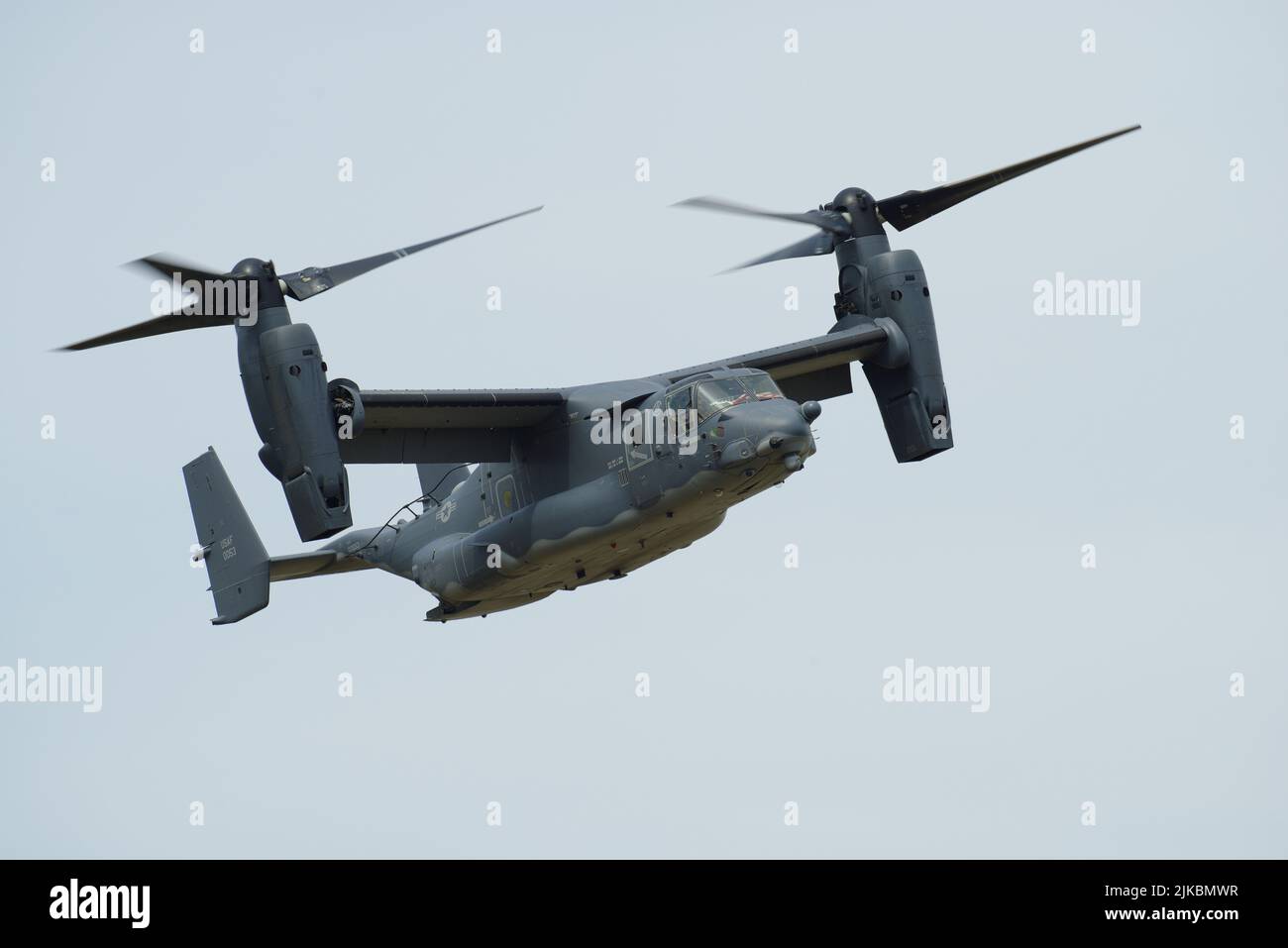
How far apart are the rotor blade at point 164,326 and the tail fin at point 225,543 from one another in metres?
3.57

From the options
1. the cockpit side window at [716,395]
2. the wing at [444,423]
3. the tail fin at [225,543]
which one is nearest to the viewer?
the cockpit side window at [716,395]

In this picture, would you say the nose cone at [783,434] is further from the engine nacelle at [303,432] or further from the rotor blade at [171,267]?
the rotor blade at [171,267]

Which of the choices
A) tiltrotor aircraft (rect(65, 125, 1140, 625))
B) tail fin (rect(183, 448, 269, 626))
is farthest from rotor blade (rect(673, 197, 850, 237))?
tail fin (rect(183, 448, 269, 626))

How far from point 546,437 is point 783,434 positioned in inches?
146

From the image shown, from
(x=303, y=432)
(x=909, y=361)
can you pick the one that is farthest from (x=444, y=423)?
(x=909, y=361)

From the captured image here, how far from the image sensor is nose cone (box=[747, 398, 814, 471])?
23.2 m

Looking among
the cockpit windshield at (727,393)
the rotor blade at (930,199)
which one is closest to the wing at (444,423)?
the cockpit windshield at (727,393)

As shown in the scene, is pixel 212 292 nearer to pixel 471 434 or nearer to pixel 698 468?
pixel 471 434

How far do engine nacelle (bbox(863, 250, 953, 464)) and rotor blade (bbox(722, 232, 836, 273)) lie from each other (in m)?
0.75

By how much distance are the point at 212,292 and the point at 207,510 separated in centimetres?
447

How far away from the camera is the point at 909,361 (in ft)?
90.7

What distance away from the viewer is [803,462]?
23.6 meters

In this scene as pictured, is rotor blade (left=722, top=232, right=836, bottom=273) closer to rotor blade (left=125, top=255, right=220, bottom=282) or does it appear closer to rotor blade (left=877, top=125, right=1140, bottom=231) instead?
rotor blade (left=877, top=125, right=1140, bottom=231)

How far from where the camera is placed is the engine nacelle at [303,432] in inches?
941
